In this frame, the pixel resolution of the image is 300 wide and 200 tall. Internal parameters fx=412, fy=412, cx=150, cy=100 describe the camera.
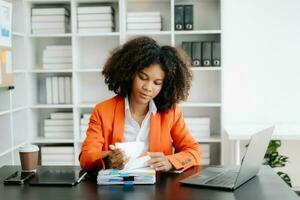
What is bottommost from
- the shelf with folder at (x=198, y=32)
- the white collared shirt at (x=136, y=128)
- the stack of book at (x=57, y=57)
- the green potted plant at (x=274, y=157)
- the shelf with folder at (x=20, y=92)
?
the green potted plant at (x=274, y=157)

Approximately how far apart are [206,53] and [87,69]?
3.47 ft

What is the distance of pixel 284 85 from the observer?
12.4 ft

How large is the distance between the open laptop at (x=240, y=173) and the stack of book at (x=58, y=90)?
2.23m

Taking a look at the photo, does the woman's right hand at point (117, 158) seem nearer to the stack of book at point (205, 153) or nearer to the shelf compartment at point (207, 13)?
the stack of book at point (205, 153)

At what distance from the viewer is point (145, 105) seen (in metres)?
2.11

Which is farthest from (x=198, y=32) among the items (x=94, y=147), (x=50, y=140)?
(x=94, y=147)

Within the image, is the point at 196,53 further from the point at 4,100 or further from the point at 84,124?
the point at 4,100

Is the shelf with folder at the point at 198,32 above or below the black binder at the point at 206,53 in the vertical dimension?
above

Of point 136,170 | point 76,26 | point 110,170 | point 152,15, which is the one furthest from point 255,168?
point 76,26

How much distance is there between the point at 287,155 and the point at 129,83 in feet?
7.59

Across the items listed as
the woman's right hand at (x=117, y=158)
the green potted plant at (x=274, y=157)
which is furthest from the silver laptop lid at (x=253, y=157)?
the green potted plant at (x=274, y=157)

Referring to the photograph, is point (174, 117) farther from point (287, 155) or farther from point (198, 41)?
point (287, 155)

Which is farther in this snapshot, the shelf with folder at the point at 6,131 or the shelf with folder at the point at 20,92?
the shelf with folder at the point at 20,92

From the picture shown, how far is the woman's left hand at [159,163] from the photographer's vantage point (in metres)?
1.76
